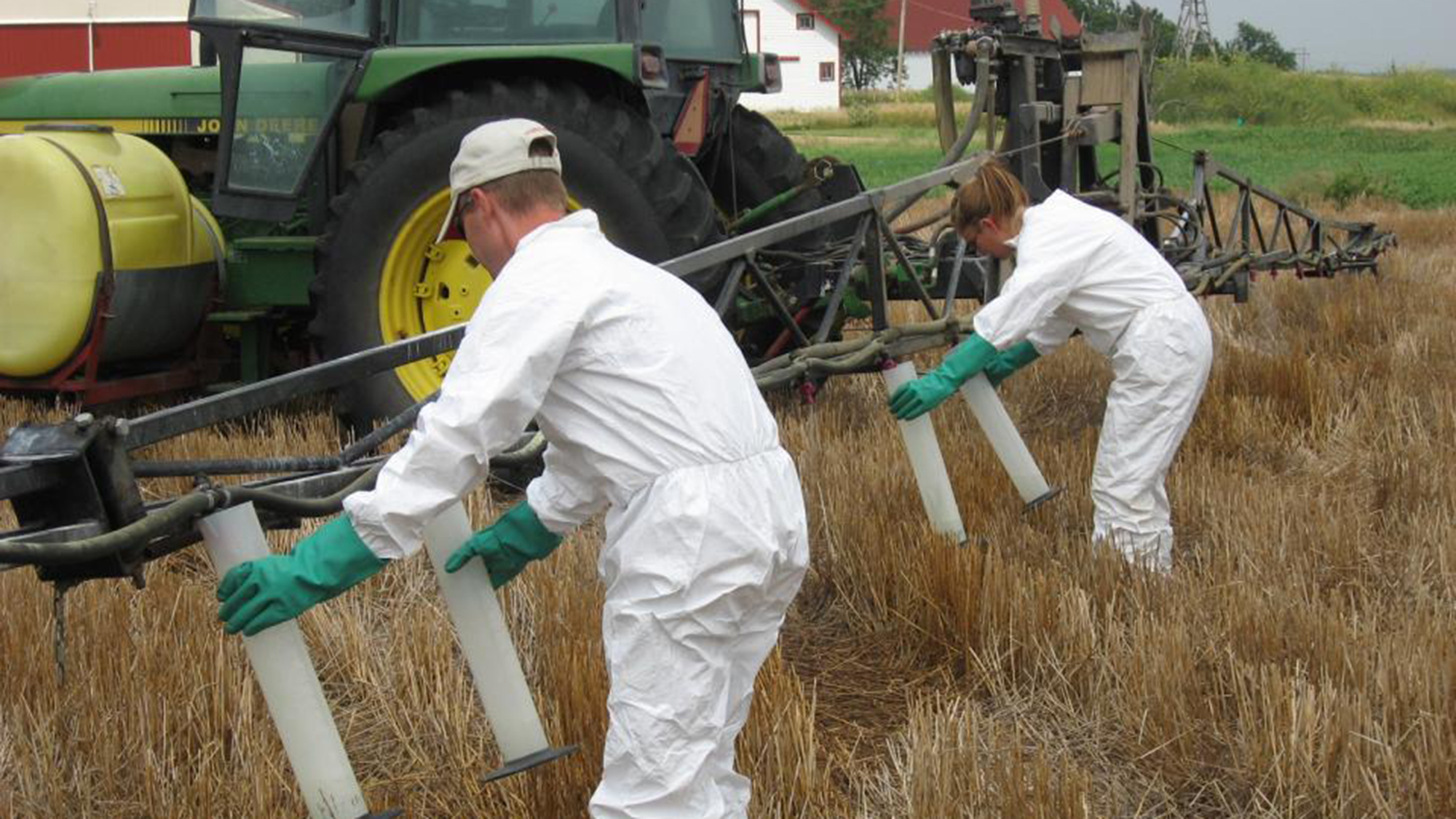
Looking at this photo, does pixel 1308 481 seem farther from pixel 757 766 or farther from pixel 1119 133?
pixel 757 766

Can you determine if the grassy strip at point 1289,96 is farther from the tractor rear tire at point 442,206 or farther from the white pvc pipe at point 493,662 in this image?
the white pvc pipe at point 493,662

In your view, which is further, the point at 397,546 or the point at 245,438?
the point at 245,438

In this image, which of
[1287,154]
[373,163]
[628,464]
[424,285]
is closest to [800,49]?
[1287,154]

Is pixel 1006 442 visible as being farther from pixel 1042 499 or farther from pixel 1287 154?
pixel 1287 154

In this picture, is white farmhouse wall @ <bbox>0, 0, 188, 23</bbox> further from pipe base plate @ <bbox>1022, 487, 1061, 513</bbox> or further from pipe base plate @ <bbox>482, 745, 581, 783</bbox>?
pipe base plate @ <bbox>482, 745, 581, 783</bbox>

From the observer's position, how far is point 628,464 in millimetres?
2910

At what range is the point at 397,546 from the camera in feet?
8.86

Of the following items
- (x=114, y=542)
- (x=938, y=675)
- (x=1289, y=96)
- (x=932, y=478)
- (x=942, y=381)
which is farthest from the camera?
(x=1289, y=96)

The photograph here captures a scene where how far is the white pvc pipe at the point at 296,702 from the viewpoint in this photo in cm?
295

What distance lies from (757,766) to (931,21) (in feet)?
220

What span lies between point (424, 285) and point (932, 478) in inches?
92.2

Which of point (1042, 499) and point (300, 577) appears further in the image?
point (1042, 499)

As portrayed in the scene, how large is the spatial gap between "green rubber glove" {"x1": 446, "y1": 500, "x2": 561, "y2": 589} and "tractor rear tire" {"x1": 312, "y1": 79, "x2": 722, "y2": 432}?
9.45 feet

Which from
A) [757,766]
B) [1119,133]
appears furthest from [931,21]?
[757,766]
